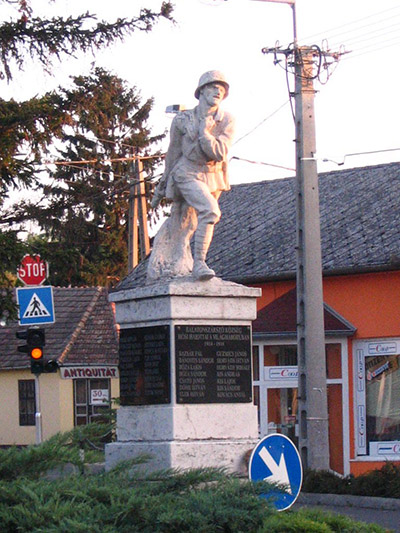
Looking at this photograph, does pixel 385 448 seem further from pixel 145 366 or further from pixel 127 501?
pixel 127 501

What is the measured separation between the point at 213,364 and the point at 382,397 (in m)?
11.6

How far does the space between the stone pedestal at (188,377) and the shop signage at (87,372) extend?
2630 centimetres

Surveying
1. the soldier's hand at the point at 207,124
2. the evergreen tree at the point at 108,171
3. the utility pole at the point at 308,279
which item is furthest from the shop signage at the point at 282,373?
the evergreen tree at the point at 108,171

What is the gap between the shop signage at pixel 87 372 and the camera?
36.5 metres

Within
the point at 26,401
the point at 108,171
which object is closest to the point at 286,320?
the point at 26,401

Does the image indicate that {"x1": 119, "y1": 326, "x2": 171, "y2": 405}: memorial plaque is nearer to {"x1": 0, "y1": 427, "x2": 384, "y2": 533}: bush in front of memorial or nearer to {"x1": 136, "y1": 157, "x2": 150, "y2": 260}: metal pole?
{"x1": 0, "y1": 427, "x2": 384, "y2": 533}: bush in front of memorial

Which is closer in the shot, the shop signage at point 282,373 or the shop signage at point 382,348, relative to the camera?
the shop signage at point 382,348

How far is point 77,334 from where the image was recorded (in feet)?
124

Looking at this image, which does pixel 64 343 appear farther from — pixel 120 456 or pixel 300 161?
pixel 120 456

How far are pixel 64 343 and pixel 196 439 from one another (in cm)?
2791

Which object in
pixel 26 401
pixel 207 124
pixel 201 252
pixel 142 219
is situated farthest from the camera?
pixel 26 401

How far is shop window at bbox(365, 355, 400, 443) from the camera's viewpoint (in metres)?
21.1

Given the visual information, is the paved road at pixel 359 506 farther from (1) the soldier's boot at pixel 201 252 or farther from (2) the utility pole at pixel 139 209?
(2) the utility pole at pixel 139 209

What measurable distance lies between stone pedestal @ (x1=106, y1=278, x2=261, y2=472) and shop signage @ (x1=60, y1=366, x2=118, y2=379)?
26303 mm
